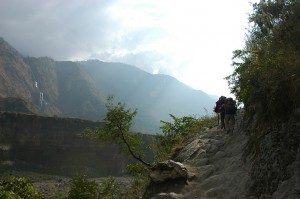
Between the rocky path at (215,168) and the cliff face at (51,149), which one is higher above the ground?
the rocky path at (215,168)

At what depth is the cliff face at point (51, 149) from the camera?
137m

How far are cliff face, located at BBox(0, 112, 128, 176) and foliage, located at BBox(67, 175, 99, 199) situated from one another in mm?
112116

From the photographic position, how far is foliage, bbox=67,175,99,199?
19906 mm

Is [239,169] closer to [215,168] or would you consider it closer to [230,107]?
[215,168]

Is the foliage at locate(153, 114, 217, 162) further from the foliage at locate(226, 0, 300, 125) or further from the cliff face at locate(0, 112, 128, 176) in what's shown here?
the cliff face at locate(0, 112, 128, 176)

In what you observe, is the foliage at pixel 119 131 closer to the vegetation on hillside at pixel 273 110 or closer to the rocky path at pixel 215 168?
the rocky path at pixel 215 168

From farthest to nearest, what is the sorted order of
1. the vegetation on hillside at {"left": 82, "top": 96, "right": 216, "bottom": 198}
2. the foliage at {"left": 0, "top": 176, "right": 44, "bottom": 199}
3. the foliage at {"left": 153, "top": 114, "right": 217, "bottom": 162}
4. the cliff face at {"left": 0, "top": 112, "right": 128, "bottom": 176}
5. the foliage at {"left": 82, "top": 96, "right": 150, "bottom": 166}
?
the cliff face at {"left": 0, "top": 112, "right": 128, "bottom": 176} → the foliage at {"left": 82, "top": 96, "right": 150, "bottom": 166} → the vegetation on hillside at {"left": 82, "top": 96, "right": 216, "bottom": 198} → the foliage at {"left": 153, "top": 114, "right": 217, "bottom": 162} → the foliage at {"left": 0, "top": 176, "right": 44, "bottom": 199}

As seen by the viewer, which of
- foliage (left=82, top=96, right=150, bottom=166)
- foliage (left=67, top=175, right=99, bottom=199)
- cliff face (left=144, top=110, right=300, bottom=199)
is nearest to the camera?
cliff face (left=144, top=110, right=300, bottom=199)

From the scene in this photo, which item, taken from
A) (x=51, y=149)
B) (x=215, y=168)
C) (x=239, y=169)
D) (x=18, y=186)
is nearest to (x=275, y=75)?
(x=239, y=169)

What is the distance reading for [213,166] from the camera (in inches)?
475

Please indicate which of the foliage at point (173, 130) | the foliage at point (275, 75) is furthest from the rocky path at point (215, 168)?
the foliage at point (173, 130)

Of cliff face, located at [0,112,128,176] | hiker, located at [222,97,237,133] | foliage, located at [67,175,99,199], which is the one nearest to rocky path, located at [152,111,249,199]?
hiker, located at [222,97,237,133]

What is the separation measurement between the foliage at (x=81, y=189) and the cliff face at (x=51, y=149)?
4414 inches

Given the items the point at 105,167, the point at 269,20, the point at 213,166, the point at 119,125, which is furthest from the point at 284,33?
the point at 105,167
